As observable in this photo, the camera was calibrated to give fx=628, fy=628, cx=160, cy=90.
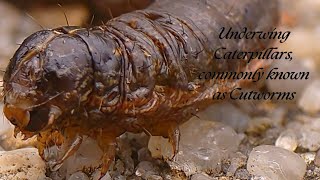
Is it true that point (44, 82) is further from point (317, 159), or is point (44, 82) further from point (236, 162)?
point (317, 159)

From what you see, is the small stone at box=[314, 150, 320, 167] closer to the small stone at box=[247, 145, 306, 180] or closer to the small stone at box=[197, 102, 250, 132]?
the small stone at box=[247, 145, 306, 180]

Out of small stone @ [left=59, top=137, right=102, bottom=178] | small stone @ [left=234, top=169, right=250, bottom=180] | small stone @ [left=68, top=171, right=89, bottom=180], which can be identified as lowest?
small stone @ [left=68, top=171, right=89, bottom=180]

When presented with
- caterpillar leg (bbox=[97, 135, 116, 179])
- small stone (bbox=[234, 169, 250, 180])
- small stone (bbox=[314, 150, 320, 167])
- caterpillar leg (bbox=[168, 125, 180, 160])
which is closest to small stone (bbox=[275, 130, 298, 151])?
small stone (bbox=[314, 150, 320, 167])

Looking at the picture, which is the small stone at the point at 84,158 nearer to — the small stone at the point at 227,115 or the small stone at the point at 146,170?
the small stone at the point at 146,170


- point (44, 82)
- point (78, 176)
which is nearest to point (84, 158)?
point (78, 176)

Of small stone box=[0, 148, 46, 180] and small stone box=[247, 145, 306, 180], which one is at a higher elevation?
small stone box=[247, 145, 306, 180]

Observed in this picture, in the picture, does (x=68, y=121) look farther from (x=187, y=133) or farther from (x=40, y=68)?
(x=187, y=133)

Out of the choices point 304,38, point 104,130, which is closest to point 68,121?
point 104,130
